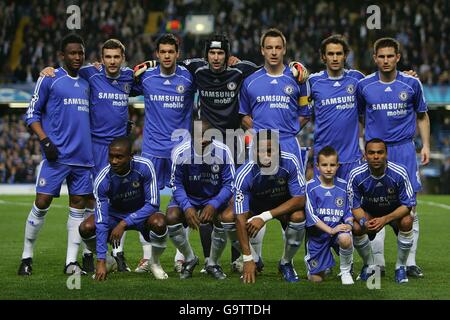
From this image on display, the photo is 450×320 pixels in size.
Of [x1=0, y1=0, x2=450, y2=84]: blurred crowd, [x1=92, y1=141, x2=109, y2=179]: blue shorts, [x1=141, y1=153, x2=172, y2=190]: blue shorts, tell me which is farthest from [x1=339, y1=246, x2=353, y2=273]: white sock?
[x1=0, y1=0, x2=450, y2=84]: blurred crowd

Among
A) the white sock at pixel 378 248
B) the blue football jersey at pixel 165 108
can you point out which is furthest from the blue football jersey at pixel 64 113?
the white sock at pixel 378 248

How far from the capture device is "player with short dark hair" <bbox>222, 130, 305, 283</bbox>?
831 centimetres

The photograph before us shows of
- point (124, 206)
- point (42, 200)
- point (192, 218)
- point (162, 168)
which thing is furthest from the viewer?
point (162, 168)

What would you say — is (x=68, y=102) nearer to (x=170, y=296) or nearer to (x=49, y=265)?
(x=49, y=265)

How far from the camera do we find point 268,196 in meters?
8.77

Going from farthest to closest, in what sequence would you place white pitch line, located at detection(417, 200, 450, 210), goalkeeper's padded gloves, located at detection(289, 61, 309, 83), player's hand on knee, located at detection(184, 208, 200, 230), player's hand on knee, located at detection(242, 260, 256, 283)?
white pitch line, located at detection(417, 200, 450, 210) < goalkeeper's padded gloves, located at detection(289, 61, 309, 83) < player's hand on knee, located at detection(184, 208, 200, 230) < player's hand on knee, located at detection(242, 260, 256, 283)

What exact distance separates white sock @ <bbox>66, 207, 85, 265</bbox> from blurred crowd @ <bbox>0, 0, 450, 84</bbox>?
17.7m

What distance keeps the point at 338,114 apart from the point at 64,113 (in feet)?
9.27

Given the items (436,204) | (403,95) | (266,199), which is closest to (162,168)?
(266,199)

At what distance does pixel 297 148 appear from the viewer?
9148 millimetres

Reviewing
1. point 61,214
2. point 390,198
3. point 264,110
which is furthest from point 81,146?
point 61,214

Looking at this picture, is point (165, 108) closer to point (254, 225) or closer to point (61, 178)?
point (61, 178)

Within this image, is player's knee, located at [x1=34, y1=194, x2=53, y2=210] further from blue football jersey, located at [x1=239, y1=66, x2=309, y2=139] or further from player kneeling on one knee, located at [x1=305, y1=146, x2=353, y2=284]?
player kneeling on one knee, located at [x1=305, y1=146, x2=353, y2=284]

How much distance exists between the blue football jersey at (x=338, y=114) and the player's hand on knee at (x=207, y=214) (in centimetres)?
130
